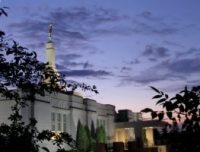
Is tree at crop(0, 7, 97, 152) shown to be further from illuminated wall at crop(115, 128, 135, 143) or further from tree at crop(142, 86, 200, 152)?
illuminated wall at crop(115, 128, 135, 143)

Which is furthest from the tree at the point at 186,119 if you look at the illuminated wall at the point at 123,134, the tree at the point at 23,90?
the illuminated wall at the point at 123,134

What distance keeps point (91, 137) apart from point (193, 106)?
1336 inches

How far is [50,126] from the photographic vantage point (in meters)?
31.8

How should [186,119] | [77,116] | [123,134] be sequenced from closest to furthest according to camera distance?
[186,119]
[77,116]
[123,134]

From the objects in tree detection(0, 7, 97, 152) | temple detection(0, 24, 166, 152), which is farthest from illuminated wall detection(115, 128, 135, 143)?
tree detection(0, 7, 97, 152)

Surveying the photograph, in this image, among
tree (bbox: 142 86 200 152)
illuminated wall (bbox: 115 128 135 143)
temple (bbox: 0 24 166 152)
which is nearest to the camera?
tree (bbox: 142 86 200 152)

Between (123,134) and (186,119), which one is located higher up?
(123,134)

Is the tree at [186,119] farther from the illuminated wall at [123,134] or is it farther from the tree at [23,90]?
the illuminated wall at [123,134]

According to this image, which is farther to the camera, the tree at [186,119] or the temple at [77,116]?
the temple at [77,116]

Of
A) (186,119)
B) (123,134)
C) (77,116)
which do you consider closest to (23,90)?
(186,119)

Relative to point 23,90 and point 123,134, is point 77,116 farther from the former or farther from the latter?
point 23,90

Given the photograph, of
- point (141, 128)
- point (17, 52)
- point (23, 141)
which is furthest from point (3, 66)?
point (141, 128)

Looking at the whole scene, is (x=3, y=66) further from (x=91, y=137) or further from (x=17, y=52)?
(x=91, y=137)

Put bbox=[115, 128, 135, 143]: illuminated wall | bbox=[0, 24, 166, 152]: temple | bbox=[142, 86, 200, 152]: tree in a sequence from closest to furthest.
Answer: bbox=[142, 86, 200, 152]: tree
bbox=[0, 24, 166, 152]: temple
bbox=[115, 128, 135, 143]: illuminated wall
